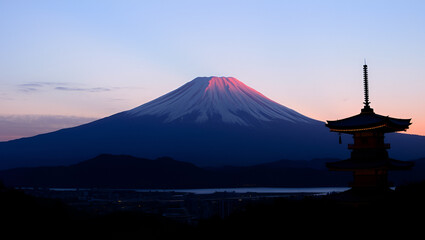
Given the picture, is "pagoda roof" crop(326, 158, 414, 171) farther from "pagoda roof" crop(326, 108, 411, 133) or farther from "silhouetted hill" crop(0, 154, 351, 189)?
"silhouetted hill" crop(0, 154, 351, 189)

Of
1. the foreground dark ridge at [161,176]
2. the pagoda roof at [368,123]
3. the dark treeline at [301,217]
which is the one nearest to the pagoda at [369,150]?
the pagoda roof at [368,123]

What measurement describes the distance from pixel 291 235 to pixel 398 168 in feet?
23.5

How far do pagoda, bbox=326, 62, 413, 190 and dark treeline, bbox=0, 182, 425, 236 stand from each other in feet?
2.81

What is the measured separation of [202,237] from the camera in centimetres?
2441

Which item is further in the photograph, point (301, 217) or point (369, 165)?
point (369, 165)

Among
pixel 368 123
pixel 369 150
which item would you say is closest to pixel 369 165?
pixel 369 150

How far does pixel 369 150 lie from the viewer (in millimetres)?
26625

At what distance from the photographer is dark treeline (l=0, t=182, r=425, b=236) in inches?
879

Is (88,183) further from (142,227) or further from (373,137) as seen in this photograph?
(373,137)

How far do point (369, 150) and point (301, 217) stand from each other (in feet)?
15.2

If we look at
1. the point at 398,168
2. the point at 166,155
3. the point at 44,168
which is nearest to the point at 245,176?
the point at 166,155

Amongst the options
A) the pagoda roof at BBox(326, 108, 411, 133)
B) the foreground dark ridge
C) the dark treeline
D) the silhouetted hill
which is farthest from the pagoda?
the silhouetted hill

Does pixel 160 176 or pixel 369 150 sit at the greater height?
pixel 160 176

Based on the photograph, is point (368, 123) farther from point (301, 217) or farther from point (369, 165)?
point (301, 217)
